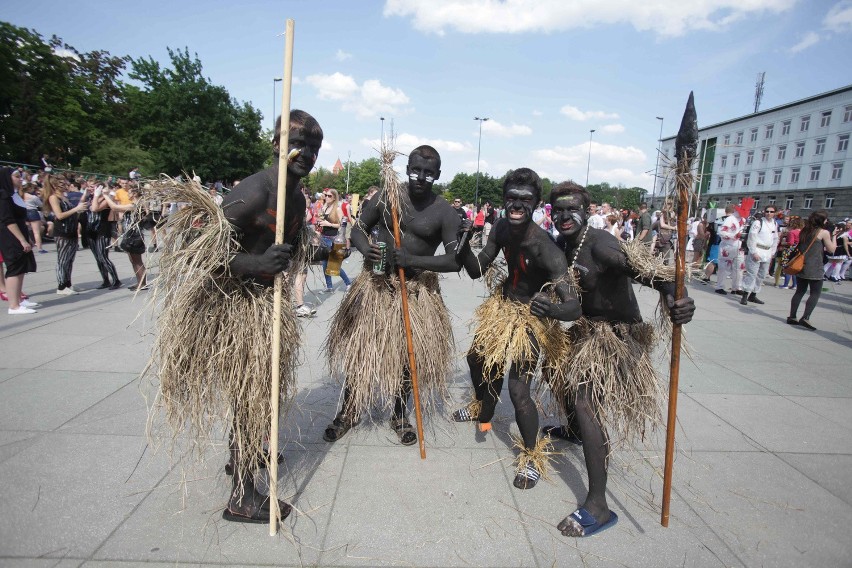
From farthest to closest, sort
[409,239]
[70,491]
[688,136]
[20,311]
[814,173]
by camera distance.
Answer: [814,173] < [20,311] < [409,239] < [70,491] < [688,136]

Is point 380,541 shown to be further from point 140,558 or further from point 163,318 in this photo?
point 163,318

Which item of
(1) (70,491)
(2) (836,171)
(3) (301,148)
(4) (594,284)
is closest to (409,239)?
(3) (301,148)

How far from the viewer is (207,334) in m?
2.43

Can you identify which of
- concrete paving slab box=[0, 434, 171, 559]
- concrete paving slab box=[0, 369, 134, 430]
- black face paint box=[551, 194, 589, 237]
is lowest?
concrete paving slab box=[0, 434, 171, 559]

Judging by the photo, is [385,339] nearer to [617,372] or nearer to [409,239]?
[409,239]

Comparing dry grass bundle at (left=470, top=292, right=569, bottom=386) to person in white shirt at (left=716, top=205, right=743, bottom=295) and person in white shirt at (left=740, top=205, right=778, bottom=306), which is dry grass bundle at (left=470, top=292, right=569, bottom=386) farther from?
person in white shirt at (left=716, top=205, right=743, bottom=295)

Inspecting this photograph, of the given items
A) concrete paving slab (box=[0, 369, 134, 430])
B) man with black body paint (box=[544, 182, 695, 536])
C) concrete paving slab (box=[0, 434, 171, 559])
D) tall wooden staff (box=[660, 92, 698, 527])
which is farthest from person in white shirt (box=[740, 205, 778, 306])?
concrete paving slab (box=[0, 369, 134, 430])

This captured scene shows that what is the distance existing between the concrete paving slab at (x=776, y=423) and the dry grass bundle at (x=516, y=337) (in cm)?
A: 204

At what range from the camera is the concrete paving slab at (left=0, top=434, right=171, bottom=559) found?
86.8 inches

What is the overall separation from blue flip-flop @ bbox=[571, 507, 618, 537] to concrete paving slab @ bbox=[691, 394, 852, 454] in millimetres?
1889

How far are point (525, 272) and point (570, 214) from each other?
0.49 meters

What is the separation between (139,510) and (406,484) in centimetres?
148

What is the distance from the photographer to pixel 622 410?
2.81 metres

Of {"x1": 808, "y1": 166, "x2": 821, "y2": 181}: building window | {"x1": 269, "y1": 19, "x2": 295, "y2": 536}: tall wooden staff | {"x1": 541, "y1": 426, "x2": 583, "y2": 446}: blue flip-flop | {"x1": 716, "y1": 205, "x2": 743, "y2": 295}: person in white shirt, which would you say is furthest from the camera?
{"x1": 808, "y1": 166, "x2": 821, "y2": 181}: building window
